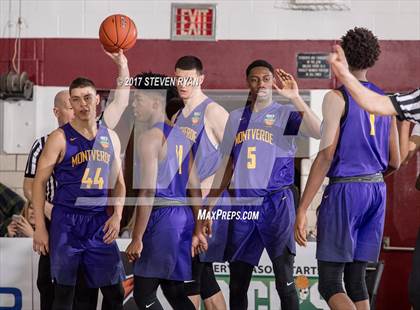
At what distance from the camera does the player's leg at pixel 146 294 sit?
5.23m

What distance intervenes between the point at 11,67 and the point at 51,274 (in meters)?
2.37

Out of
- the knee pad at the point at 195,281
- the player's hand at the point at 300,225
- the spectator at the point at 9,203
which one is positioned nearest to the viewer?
the player's hand at the point at 300,225

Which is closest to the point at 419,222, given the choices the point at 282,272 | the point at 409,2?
the point at 409,2

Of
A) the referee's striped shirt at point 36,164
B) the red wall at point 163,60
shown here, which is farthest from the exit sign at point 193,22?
the referee's striped shirt at point 36,164

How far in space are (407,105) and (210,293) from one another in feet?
7.07

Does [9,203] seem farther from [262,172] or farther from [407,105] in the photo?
[407,105]

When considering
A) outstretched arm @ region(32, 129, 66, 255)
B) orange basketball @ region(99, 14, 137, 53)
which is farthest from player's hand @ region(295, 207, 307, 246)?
orange basketball @ region(99, 14, 137, 53)

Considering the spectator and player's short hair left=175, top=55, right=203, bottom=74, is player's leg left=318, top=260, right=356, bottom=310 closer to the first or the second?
player's short hair left=175, top=55, right=203, bottom=74

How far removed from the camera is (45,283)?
590cm

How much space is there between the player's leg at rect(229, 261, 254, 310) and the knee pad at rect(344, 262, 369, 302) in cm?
74

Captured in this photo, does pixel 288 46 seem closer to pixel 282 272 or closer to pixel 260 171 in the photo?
pixel 260 171

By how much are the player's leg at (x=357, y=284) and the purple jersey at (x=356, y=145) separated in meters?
0.49

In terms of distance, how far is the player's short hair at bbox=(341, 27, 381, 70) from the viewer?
199 inches

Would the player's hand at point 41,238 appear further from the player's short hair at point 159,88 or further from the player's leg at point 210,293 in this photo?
the player's short hair at point 159,88
